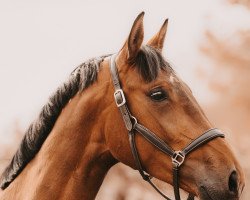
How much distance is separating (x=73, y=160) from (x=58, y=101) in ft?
1.92

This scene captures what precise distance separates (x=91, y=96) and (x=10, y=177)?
1.19 meters

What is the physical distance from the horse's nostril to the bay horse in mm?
11

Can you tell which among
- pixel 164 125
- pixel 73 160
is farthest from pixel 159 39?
pixel 73 160

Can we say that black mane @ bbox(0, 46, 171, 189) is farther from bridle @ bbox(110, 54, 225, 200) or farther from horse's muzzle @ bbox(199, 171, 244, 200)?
horse's muzzle @ bbox(199, 171, 244, 200)

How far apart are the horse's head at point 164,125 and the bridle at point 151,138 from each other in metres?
0.04

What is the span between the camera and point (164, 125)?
13.4 ft

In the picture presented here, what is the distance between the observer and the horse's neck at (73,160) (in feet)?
14.1

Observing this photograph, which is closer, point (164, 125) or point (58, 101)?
point (164, 125)

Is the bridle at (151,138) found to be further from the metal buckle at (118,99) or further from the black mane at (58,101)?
the black mane at (58,101)

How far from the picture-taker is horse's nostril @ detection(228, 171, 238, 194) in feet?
12.4

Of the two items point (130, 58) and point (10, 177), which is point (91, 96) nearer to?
point (130, 58)

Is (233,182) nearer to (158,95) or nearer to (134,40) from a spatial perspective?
(158,95)

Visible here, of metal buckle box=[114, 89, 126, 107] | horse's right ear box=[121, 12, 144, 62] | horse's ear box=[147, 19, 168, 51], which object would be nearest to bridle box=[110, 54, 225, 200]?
metal buckle box=[114, 89, 126, 107]

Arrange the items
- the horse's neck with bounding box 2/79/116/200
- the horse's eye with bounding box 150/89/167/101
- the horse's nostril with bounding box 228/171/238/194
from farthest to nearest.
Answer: the horse's neck with bounding box 2/79/116/200 < the horse's eye with bounding box 150/89/167/101 < the horse's nostril with bounding box 228/171/238/194
